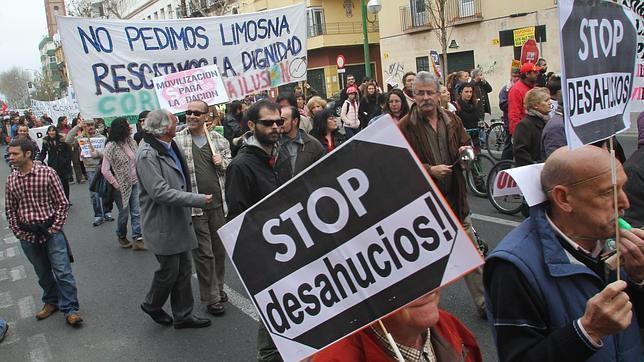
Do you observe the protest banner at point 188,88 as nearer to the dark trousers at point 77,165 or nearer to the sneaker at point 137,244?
the sneaker at point 137,244

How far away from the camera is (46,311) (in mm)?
5695

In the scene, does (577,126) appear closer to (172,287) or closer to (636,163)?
(636,163)

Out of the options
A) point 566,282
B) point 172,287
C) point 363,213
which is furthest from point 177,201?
point 566,282

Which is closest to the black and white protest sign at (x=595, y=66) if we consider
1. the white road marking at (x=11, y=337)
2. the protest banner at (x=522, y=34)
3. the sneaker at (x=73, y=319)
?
the sneaker at (x=73, y=319)

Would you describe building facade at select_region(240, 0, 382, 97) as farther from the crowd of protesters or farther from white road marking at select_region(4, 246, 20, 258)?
white road marking at select_region(4, 246, 20, 258)

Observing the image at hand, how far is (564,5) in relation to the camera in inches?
89.7

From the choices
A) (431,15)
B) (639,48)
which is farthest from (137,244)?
(431,15)

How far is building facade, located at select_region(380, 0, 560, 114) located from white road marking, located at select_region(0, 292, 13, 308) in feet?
56.3

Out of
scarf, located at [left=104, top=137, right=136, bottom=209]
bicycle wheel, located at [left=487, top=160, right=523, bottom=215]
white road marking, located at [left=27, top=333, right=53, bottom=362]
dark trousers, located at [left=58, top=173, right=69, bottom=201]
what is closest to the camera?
white road marking, located at [left=27, top=333, right=53, bottom=362]

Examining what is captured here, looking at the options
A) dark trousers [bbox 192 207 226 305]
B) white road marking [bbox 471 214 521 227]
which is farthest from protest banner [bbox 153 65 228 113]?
A: white road marking [bbox 471 214 521 227]

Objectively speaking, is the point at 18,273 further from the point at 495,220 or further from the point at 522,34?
the point at 522,34

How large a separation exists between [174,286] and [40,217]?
56.9 inches

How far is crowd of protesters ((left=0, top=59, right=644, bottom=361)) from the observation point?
1901mm

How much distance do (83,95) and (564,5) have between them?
527 cm
